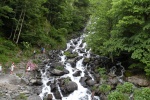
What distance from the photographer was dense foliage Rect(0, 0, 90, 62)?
84.0ft

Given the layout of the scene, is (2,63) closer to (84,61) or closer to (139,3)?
(84,61)

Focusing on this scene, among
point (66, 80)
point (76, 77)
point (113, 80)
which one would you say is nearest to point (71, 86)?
point (66, 80)

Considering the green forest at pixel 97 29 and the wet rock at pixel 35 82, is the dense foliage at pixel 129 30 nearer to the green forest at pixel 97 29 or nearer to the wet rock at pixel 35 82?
the green forest at pixel 97 29

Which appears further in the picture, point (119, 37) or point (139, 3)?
point (119, 37)

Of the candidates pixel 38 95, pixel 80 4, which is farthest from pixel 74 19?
pixel 38 95

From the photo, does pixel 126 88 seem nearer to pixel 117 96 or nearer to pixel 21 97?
pixel 117 96

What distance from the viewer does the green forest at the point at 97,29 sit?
18.8 metres

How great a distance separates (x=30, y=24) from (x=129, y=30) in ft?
52.7

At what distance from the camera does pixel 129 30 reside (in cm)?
2048

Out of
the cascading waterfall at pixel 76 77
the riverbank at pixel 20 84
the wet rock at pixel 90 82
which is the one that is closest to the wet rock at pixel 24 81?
the riverbank at pixel 20 84

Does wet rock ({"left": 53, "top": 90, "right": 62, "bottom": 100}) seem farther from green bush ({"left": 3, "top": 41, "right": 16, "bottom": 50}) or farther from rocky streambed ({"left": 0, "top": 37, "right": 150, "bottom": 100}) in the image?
green bush ({"left": 3, "top": 41, "right": 16, "bottom": 50})

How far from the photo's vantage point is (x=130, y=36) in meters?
20.8

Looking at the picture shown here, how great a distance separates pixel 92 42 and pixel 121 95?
9.41m

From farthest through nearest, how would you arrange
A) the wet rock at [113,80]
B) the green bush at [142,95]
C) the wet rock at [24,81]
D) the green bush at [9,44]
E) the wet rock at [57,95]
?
the green bush at [9,44]
the wet rock at [24,81]
the wet rock at [113,80]
the wet rock at [57,95]
the green bush at [142,95]
